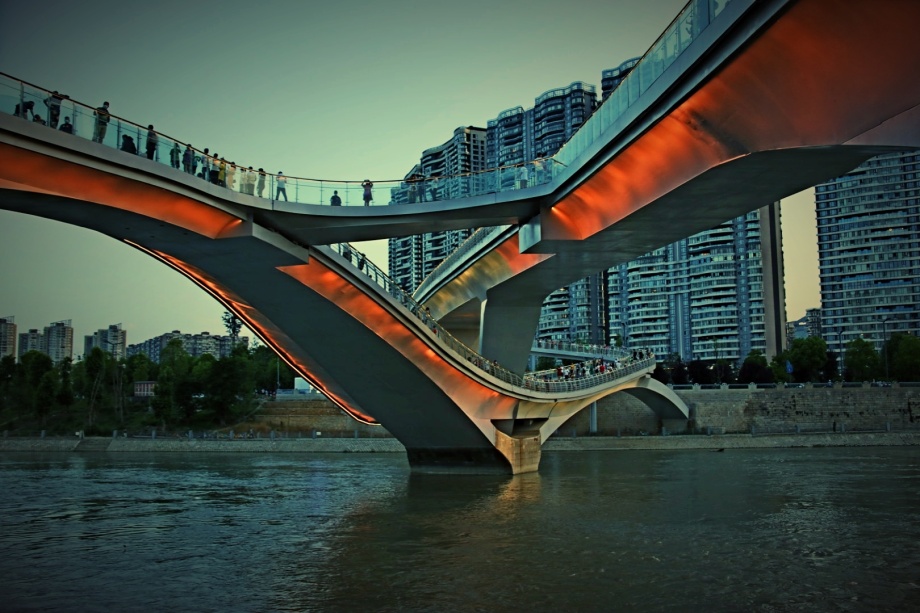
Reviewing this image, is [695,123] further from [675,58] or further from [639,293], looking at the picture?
[639,293]

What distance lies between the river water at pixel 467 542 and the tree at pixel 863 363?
1937 inches

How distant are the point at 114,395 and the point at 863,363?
216 feet

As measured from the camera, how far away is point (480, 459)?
34969 mm

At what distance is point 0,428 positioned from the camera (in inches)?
2685

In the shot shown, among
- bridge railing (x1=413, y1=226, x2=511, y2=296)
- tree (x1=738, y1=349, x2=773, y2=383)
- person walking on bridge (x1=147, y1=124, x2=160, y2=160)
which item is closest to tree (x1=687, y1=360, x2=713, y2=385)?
tree (x1=738, y1=349, x2=773, y2=383)

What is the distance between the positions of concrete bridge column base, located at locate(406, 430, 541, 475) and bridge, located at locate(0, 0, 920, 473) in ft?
0.29

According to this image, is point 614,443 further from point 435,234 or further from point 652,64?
point 435,234

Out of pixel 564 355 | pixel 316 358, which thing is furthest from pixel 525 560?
pixel 564 355

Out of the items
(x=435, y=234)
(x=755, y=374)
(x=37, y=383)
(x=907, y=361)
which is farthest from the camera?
(x=435, y=234)

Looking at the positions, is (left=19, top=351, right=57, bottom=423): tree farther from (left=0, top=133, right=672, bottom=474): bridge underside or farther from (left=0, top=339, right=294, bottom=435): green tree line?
(left=0, top=133, right=672, bottom=474): bridge underside

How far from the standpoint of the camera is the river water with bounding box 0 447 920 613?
1300cm

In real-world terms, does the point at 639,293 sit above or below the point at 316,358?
above

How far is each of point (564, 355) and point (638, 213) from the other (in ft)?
144

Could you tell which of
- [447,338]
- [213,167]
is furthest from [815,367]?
[213,167]
